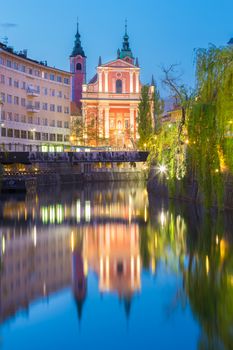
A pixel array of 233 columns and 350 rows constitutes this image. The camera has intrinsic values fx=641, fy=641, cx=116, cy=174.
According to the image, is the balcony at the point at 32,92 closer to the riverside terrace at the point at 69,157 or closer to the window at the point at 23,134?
the window at the point at 23,134

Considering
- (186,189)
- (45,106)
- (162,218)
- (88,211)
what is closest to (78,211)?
(88,211)

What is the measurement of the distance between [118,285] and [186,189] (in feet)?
99.1

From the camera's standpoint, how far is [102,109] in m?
133

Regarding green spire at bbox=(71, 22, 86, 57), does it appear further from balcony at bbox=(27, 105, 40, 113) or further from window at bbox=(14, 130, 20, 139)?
window at bbox=(14, 130, 20, 139)

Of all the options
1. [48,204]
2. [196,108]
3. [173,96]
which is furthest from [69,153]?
[196,108]

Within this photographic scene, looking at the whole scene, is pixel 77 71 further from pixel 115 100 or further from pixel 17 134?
pixel 17 134

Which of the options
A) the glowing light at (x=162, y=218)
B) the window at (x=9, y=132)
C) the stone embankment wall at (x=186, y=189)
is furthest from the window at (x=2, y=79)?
the glowing light at (x=162, y=218)

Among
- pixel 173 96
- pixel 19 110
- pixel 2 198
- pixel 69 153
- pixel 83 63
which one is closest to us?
pixel 173 96

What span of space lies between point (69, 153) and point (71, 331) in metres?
73.3

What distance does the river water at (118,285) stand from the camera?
632 inches

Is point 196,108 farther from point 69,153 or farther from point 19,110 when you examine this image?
point 19,110

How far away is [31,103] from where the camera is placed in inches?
4510

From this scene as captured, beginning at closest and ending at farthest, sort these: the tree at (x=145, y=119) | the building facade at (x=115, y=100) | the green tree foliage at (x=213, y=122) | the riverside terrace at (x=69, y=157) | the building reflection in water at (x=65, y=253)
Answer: the building reflection in water at (x=65, y=253) < the green tree foliage at (x=213, y=122) < the riverside terrace at (x=69, y=157) < the tree at (x=145, y=119) < the building facade at (x=115, y=100)

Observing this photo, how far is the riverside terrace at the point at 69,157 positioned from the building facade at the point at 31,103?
10490mm
